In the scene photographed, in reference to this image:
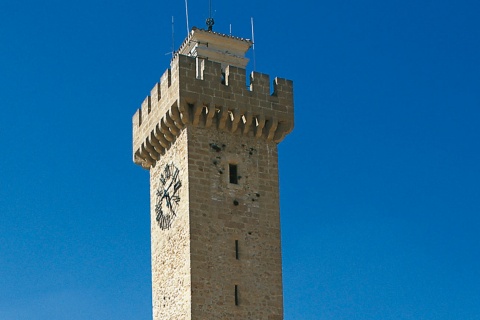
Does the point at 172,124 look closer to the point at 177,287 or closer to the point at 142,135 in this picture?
the point at 142,135

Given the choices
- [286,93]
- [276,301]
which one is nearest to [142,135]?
[286,93]

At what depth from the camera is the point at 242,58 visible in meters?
37.2

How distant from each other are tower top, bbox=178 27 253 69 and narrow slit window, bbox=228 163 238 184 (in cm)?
437

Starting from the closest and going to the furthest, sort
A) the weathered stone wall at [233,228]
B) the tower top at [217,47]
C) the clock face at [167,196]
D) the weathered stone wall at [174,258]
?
the weathered stone wall at [233,228]
the weathered stone wall at [174,258]
the clock face at [167,196]
the tower top at [217,47]

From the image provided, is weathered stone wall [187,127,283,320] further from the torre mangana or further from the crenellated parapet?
the crenellated parapet

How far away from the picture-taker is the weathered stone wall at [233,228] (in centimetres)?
3209

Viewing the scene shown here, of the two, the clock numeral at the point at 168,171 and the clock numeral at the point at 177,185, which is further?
the clock numeral at the point at 168,171

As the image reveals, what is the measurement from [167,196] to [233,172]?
7.82 feet

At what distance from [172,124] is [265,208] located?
408 cm

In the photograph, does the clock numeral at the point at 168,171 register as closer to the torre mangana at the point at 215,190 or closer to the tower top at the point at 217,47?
the torre mangana at the point at 215,190

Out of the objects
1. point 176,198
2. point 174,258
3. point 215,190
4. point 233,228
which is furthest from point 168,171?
point 233,228

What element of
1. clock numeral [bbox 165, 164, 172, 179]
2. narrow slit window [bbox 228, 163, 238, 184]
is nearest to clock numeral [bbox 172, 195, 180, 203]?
clock numeral [bbox 165, 164, 172, 179]

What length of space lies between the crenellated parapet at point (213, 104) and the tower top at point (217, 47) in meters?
1.25

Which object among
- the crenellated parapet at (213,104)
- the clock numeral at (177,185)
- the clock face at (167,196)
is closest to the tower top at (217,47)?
the crenellated parapet at (213,104)
